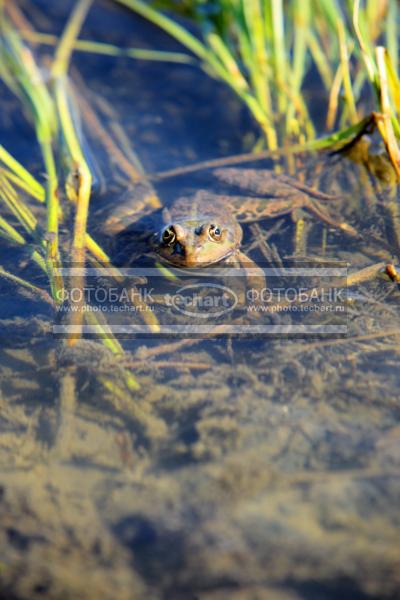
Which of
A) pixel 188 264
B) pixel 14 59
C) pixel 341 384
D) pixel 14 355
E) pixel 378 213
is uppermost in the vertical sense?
pixel 14 59

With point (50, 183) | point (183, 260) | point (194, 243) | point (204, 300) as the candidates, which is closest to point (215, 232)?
point (194, 243)

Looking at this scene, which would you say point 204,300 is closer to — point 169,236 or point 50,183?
point 169,236

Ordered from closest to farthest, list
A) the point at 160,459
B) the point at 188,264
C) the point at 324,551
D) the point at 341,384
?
the point at 324,551, the point at 160,459, the point at 341,384, the point at 188,264

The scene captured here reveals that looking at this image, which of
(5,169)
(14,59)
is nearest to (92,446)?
(5,169)

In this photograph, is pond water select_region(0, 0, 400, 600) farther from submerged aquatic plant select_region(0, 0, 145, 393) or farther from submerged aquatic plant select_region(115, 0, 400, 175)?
submerged aquatic plant select_region(115, 0, 400, 175)

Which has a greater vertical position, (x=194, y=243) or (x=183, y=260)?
(x=194, y=243)

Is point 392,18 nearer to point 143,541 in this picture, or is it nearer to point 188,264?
point 188,264

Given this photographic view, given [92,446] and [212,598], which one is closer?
[212,598]
